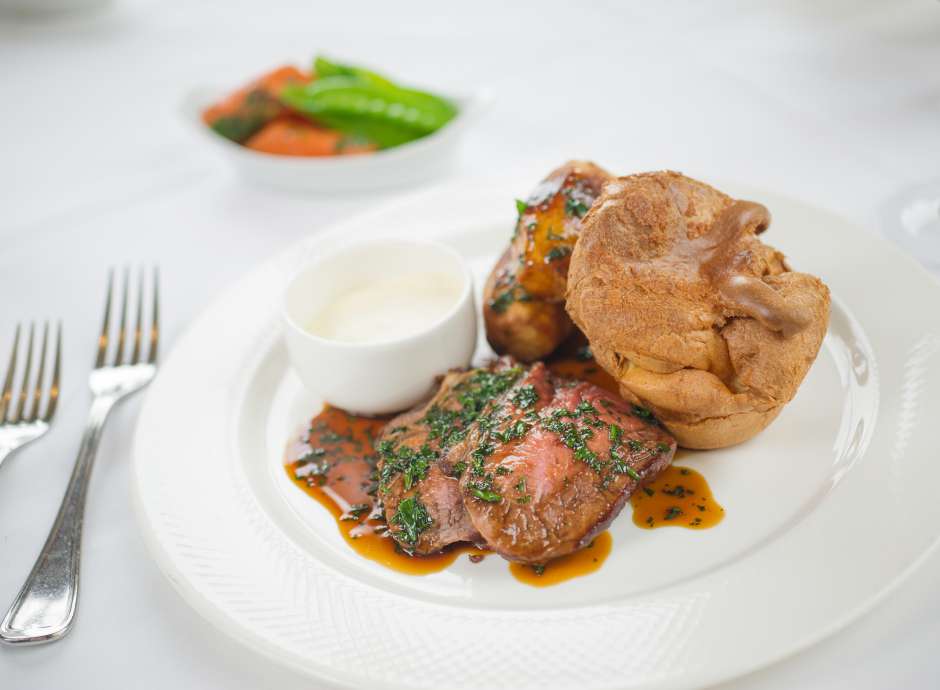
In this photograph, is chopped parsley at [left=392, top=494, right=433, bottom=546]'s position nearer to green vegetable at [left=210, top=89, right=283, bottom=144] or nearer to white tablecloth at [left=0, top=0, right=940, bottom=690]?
white tablecloth at [left=0, top=0, right=940, bottom=690]

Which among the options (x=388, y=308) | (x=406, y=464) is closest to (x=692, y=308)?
(x=406, y=464)

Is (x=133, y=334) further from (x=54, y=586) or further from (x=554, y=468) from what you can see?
(x=554, y=468)

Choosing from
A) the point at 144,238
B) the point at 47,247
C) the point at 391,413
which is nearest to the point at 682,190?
the point at 391,413

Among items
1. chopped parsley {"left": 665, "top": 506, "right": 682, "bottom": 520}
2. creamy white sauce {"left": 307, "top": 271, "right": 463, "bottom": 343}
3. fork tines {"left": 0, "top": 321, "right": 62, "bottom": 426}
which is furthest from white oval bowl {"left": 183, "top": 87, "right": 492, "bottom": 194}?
chopped parsley {"left": 665, "top": 506, "right": 682, "bottom": 520}

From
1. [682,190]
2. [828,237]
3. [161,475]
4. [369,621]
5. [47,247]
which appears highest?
[682,190]

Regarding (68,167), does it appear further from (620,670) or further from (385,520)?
(620,670)
